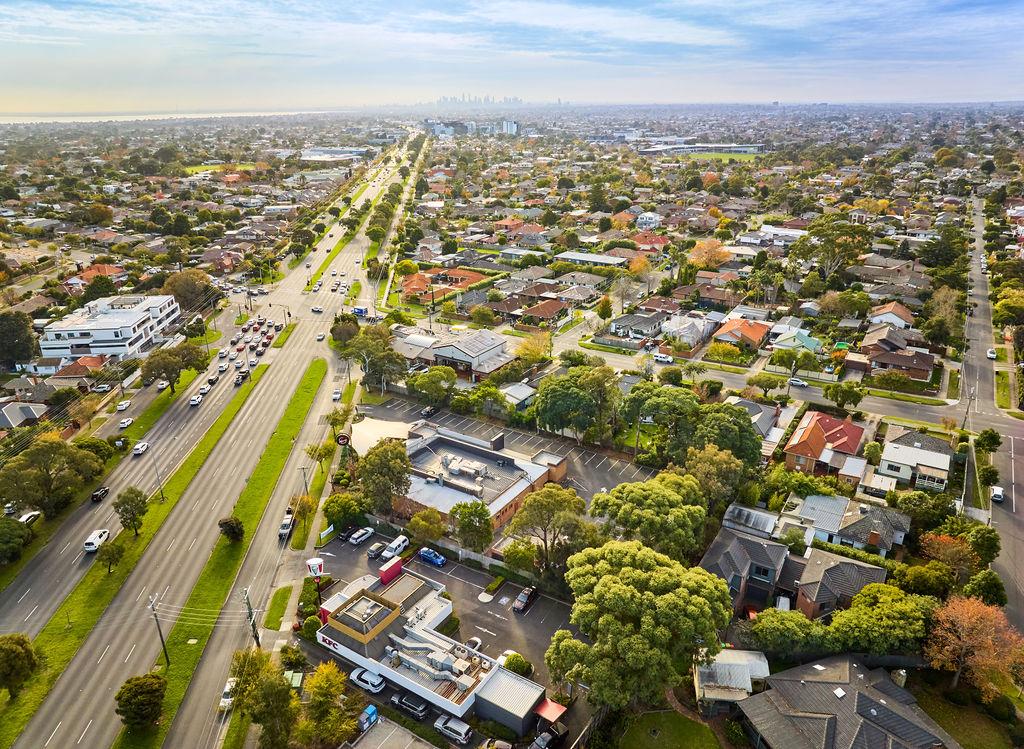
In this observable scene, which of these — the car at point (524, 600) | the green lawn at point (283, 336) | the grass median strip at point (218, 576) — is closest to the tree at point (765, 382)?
the car at point (524, 600)

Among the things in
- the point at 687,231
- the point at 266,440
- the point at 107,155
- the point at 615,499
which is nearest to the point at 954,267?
the point at 687,231

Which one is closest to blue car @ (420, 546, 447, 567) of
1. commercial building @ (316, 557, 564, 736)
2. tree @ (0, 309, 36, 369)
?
commercial building @ (316, 557, 564, 736)

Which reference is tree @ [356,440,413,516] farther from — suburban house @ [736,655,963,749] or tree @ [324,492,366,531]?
suburban house @ [736,655,963,749]

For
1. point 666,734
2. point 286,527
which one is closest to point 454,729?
point 666,734

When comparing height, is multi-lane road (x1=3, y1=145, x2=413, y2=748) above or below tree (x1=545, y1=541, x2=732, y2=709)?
below

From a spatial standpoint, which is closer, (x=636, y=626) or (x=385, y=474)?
(x=636, y=626)

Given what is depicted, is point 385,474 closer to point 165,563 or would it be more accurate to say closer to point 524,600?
point 524,600

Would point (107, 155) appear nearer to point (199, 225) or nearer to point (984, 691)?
point (199, 225)
